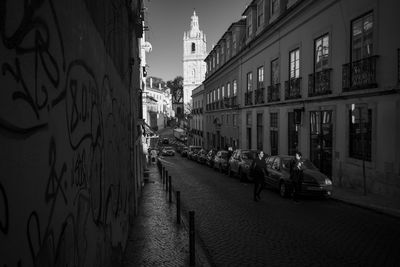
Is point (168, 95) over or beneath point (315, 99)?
over

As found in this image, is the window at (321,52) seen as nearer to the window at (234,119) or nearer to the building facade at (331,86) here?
the building facade at (331,86)

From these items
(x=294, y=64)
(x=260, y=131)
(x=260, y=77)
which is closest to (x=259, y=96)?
(x=260, y=77)

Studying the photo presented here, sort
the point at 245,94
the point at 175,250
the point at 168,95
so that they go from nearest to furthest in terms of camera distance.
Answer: the point at 175,250, the point at 245,94, the point at 168,95

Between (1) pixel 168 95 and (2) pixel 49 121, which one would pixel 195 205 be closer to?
(2) pixel 49 121

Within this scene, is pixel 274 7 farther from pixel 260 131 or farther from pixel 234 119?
pixel 234 119

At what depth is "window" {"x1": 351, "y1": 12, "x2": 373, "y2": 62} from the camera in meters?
14.9

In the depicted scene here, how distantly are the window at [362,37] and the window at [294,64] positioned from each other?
559cm

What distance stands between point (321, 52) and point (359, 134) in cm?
510

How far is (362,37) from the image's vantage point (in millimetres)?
15359

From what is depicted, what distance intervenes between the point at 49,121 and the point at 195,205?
35.4 feet

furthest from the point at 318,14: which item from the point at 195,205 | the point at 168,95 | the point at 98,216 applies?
the point at 168,95

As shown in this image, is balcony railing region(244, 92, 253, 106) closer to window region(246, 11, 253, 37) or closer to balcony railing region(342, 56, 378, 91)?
window region(246, 11, 253, 37)

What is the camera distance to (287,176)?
A: 14.0m

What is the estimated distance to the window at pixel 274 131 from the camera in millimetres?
25234
